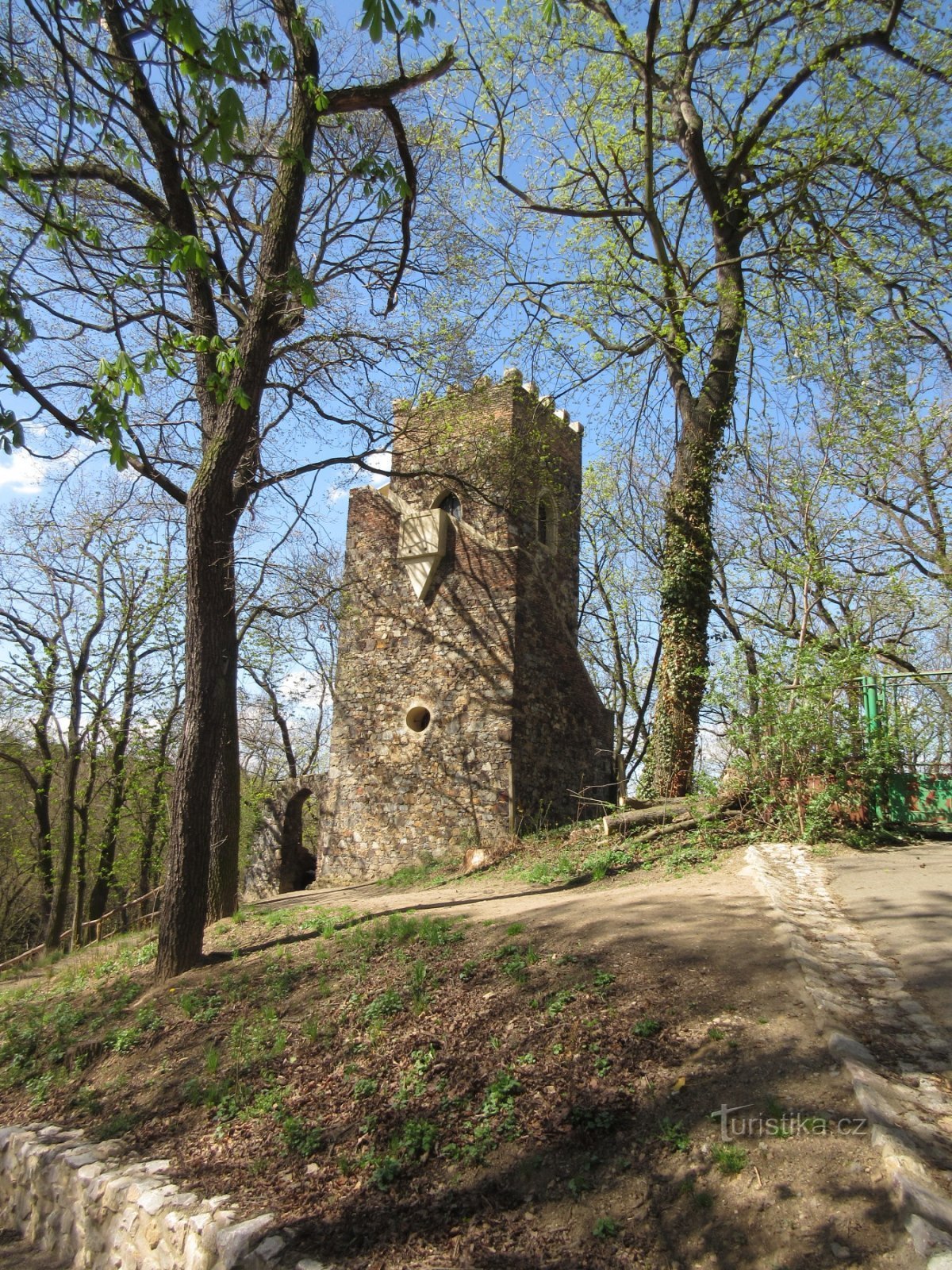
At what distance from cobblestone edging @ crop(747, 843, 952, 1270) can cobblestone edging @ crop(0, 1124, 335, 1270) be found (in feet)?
7.99

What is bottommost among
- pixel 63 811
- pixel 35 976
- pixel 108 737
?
pixel 35 976

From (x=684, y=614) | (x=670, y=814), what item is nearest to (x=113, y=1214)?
(x=670, y=814)

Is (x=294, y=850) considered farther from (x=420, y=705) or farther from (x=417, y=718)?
(x=420, y=705)

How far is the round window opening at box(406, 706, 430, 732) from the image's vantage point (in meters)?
13.5

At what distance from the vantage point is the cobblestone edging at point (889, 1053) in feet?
9.67

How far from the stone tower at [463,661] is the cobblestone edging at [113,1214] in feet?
24.4

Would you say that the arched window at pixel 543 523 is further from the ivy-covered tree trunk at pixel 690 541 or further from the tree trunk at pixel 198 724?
the tree trunk at pixel 198 724

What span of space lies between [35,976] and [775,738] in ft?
38.5

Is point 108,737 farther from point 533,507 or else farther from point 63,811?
point 533,507

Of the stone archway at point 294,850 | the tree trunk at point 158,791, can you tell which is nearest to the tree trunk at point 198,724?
the stone archway at point 294,850

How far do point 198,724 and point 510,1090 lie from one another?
15.0 ft

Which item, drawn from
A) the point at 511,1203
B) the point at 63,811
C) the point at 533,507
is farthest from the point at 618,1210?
the point at 63,811

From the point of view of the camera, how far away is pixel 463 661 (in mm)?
13398

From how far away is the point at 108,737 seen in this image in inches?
747
